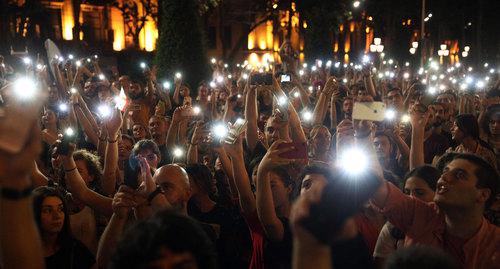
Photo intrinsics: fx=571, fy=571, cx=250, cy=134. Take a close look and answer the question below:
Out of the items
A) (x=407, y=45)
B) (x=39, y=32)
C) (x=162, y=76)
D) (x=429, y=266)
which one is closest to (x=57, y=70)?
(x=162, y=76)

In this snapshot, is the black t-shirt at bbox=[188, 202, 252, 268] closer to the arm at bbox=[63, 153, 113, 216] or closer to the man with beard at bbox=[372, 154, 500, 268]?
the arm at bbox=[63, 153, 113, 216]

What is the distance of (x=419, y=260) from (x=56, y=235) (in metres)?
2.39

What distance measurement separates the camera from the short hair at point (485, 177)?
3.42m

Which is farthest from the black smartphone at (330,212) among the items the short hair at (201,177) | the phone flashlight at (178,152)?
the phone flashlight at (178,152)

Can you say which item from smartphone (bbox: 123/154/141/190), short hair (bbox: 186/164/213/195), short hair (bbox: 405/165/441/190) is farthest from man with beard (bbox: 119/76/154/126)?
short hair (bbox: 405/165/441/190)

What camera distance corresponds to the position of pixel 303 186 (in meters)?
3.71

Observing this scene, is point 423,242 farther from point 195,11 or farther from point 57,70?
point 195,11

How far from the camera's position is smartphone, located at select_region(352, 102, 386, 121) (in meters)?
4.20

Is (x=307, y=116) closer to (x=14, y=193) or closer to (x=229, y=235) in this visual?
(x=229, y=235)

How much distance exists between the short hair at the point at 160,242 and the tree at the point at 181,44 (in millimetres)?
14759

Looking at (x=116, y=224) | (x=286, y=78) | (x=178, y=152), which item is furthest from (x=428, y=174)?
(x=286, y=78)

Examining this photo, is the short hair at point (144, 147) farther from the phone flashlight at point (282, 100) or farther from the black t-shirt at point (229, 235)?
the phone flashlight at point (282, 100)

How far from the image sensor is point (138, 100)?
385 inches

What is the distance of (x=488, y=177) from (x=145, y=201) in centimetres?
210
